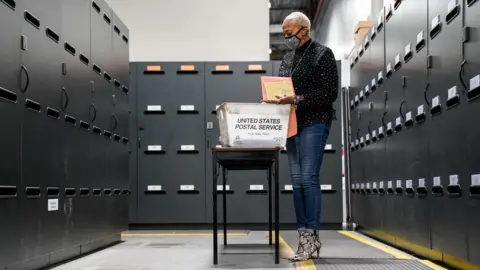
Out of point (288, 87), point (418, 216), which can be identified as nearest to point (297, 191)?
point (288, 87)

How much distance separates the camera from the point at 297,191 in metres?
3.62

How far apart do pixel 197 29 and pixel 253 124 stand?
5.19m

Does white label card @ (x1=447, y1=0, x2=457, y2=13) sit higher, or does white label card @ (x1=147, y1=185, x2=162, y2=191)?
white label card @ (x1=447, y1=0, x2=457, y2=13)

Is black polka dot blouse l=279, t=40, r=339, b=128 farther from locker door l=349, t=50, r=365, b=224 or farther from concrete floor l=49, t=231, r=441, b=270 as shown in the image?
locker door l=349, t=50, r=365, b=224

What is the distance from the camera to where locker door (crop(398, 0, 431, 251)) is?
3.84 meters

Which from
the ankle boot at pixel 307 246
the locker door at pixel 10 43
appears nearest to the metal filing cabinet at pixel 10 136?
the locker door at pixel 10 43

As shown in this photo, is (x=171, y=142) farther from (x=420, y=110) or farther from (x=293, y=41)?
(x=420, y=110)

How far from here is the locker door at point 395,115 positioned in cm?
445

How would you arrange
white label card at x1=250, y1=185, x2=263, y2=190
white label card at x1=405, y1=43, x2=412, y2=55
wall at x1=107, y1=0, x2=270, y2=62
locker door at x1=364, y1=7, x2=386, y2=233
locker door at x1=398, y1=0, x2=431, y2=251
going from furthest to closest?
wall at x1=107, y1=0, x2=270, y2=62, white label card at x1=250, y1=185, x2=263, y2=190, locker door at x1=364, y1=7, x2=386, y2=233, white label card at x1=405, y1=43, x2=412, y2=55, locker door at x1=398, y1=0, x2=431, y2=251

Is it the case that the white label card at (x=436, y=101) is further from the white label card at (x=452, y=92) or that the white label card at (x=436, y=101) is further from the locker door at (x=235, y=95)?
the locker door at (x=235, y=95)

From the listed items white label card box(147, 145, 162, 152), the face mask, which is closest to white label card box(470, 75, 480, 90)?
the face mask

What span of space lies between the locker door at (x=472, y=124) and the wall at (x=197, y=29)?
212 inches

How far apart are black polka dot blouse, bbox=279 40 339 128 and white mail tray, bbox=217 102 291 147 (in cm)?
18

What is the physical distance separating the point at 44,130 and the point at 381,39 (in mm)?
3106
